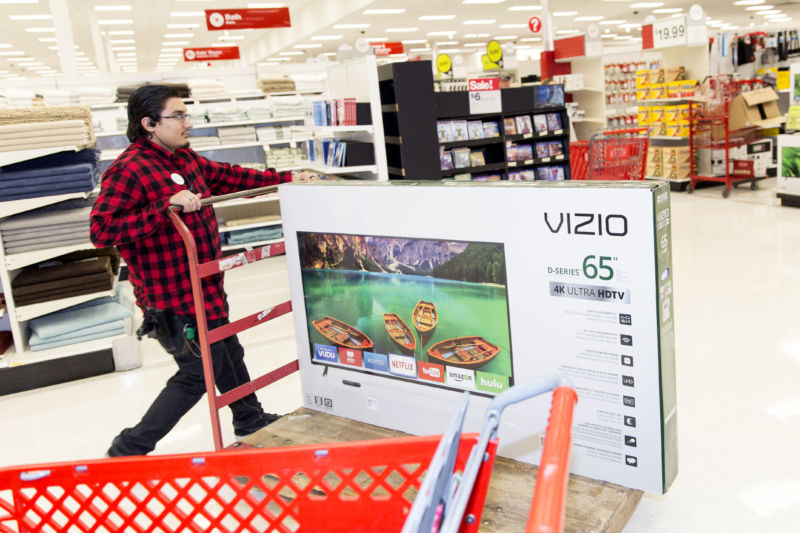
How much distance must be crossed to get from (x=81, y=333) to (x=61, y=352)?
0.16m

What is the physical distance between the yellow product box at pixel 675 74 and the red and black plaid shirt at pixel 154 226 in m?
8.82

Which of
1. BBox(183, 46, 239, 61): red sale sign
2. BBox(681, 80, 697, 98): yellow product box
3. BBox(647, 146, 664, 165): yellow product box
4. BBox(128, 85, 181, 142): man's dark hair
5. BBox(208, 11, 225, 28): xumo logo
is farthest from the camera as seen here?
BBox(183, 46, 239, 61): red sale sign

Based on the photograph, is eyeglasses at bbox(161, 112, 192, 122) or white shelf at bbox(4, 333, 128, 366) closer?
eyeglasses at bbox(161, 112, 192, 122)

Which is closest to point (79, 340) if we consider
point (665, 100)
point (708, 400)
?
point (708, 400)

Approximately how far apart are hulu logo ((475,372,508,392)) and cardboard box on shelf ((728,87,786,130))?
814 centimetres

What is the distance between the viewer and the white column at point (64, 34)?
8.95 metres

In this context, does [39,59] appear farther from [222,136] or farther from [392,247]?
[392,247]

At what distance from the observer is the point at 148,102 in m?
2.64

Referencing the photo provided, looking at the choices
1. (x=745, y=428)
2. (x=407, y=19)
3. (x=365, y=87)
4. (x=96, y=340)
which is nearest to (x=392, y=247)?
(x=745, y=428)

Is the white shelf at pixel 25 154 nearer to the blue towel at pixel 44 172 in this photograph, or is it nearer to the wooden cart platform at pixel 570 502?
the blue towel at pixel 44 172

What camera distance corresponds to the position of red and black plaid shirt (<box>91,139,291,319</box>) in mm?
2529

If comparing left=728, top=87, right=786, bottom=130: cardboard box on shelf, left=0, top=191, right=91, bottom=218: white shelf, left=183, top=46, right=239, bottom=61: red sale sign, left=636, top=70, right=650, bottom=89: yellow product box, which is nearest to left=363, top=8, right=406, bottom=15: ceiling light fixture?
left=183, top=46, right=239, bottom=61: red sale sign

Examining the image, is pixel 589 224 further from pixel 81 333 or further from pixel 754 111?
pixel 754 111

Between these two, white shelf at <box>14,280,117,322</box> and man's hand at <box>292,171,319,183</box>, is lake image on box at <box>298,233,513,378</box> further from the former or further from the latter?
white shelf at <box>14,280,117,322</box>
